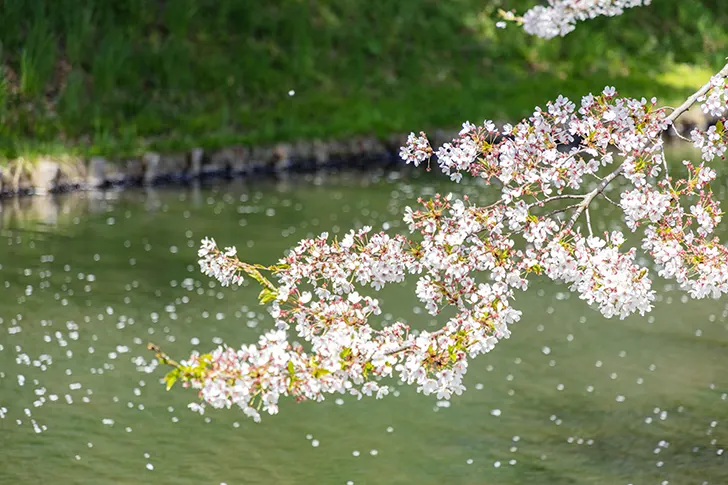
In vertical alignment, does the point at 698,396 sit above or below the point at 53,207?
below

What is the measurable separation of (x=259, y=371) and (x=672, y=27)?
3021cm

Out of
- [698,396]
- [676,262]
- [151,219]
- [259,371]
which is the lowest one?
[259,371]

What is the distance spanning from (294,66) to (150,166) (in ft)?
19.8

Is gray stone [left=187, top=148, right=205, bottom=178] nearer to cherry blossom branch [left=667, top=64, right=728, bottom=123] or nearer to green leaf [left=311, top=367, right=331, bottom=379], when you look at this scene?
cherry blossom branch [left=667, top=64, right=728, bottom=123]

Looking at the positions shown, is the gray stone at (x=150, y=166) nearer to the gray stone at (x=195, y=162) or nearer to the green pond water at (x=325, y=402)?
the gray stone at (x=195, y=162)

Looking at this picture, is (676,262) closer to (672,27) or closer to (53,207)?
(53,207)

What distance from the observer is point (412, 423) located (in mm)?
10625

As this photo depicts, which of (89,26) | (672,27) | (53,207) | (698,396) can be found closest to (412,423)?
(698,396)

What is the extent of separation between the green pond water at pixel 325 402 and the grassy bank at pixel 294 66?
23.2ft

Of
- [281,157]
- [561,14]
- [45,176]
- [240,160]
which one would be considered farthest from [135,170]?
[561,14]

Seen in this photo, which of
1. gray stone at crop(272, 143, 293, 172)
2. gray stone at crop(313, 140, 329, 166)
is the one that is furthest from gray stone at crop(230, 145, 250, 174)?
gray stone at crop(313, 140, 329, 166)

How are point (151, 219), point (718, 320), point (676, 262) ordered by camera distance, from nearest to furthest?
point (676, 262)
point (718, 320)
point (151, 219)

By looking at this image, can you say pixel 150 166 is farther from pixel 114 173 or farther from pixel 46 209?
pixel 46 209

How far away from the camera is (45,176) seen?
2131 cm
